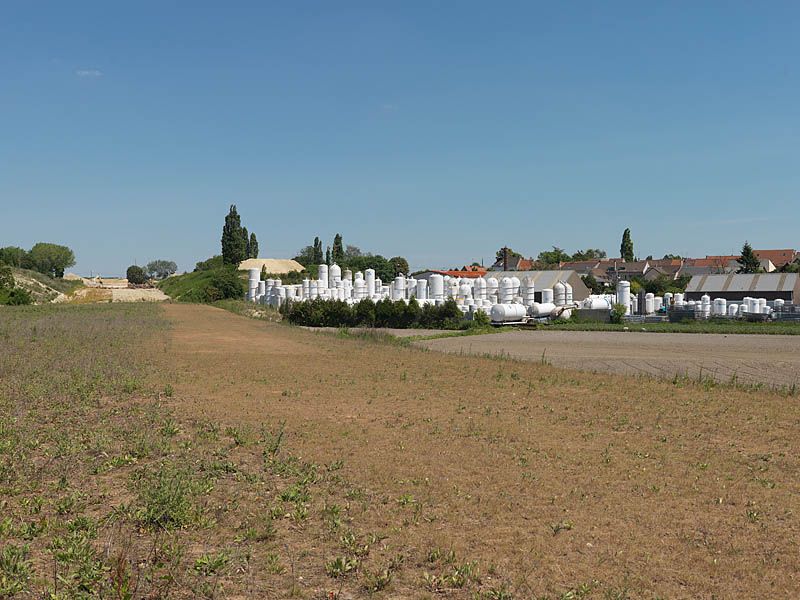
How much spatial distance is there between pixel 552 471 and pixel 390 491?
7.70ft

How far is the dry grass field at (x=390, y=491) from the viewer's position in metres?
5.93

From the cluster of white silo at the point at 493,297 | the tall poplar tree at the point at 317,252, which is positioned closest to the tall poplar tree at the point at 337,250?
the tall poplar tree at the point at 317,252

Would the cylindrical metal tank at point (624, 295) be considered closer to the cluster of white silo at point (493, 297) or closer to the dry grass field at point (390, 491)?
the cluster of white silo at point (493, 297)

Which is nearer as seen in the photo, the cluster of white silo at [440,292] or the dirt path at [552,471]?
the dirt path at [552,471]

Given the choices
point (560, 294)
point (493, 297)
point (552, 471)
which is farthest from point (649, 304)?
point (552, 471)

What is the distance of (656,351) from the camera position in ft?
105

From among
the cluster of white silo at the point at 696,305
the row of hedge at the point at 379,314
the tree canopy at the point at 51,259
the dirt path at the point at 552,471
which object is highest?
the tree canopy at the point at 51,259

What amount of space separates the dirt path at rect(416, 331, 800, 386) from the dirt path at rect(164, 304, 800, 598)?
19.9 ft

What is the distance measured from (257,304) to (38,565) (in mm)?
62433

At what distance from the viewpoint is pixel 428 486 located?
8.59m

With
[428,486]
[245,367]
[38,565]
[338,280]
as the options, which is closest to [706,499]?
[428,486]

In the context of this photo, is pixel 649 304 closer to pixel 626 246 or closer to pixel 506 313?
pixel 506 313

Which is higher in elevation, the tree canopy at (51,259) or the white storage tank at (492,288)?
the tree canopy at (51,259)

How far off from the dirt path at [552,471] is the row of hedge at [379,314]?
3291 cm
